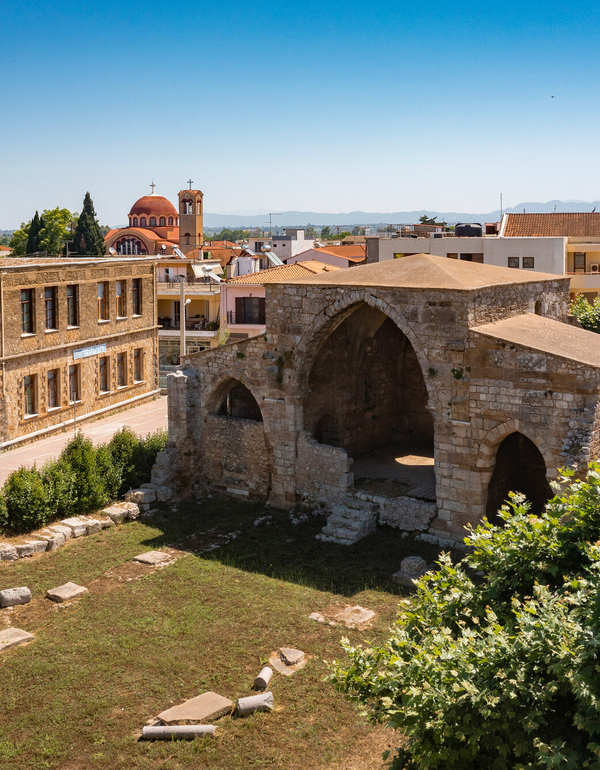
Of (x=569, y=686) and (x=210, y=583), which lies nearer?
(x=569, y=686)

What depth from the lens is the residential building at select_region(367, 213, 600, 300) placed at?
38.8m

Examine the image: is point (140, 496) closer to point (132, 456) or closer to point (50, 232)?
point (132, 456)

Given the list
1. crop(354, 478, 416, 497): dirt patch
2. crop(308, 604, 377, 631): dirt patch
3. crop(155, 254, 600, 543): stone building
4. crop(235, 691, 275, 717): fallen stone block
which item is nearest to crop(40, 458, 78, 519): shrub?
crop(155, 254, 600, 543): stone building

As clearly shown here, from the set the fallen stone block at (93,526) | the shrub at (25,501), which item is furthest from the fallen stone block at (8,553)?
the fallen stone block at (93,526)

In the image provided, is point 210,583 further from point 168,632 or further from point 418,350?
point 418,350

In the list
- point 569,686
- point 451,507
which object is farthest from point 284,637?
point 569,686

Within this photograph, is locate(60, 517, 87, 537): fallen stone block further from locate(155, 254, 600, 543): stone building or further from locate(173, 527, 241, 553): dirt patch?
locate(155, 254, 600, 543): stone building

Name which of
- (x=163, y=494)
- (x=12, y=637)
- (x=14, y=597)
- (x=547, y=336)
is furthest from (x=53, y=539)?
(x=547, y=336)

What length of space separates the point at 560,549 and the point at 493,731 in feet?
8.02

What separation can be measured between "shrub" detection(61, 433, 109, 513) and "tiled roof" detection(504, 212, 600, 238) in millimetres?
31138

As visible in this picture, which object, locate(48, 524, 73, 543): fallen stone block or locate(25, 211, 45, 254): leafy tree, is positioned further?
locate(25, 211, 45, 254): leafy tree

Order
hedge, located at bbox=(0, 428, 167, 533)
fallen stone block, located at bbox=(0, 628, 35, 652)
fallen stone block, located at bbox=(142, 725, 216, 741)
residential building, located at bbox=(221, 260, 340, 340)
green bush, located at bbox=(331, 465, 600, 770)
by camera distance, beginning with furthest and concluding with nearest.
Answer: residential building, located at bbox=(221, 260, 340, 340), hedge, located at bbox=(0, 428, 167, 533), fallen stone block, located at bbox=(0, 628, 35, 652), fallen stone block, located at bbox=(142, 725, 216, 741), green bush, located at bbox=(331, 465, 600, 770)

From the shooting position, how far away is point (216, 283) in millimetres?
47781

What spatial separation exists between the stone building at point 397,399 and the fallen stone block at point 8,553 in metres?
5.15
